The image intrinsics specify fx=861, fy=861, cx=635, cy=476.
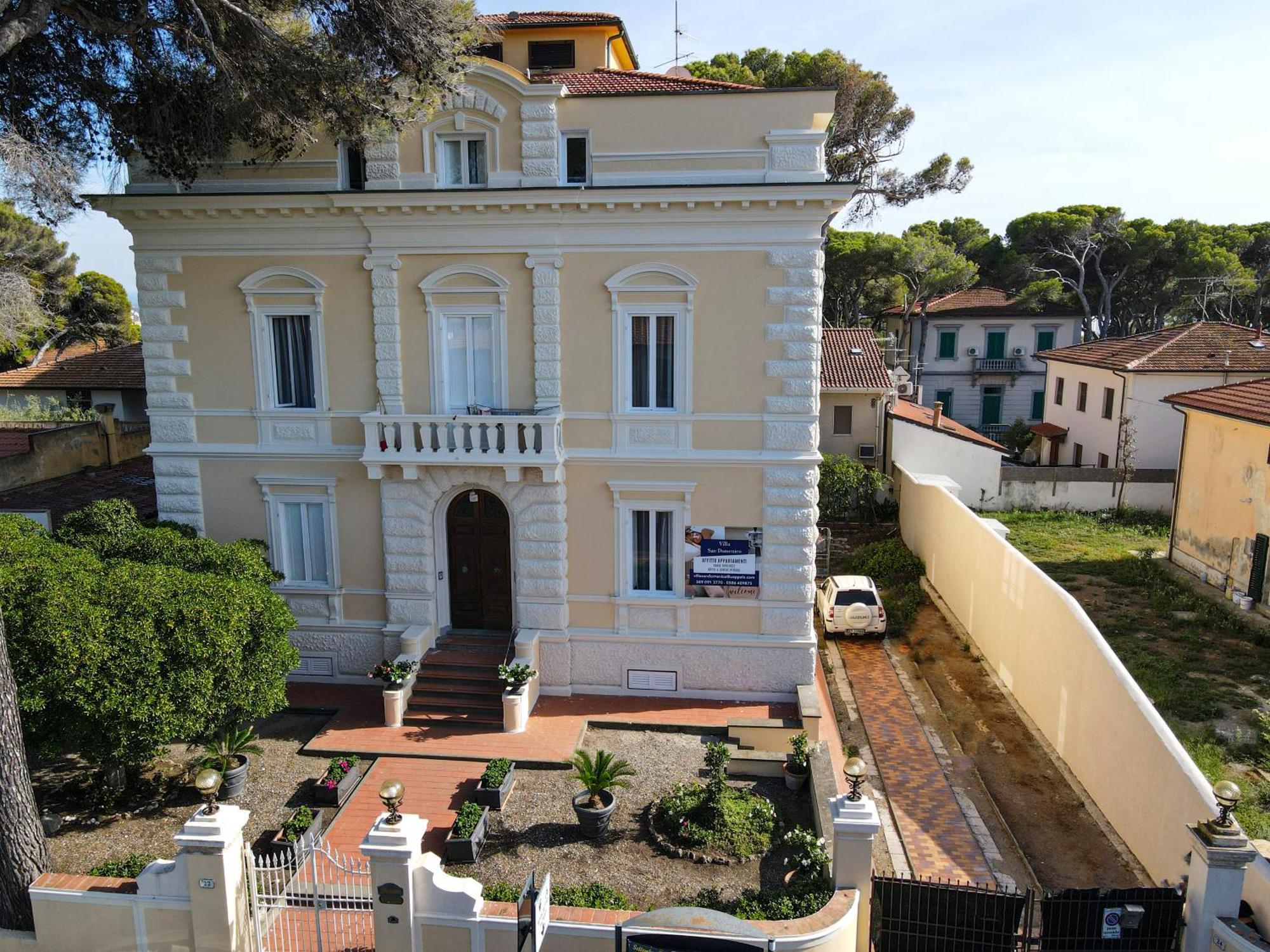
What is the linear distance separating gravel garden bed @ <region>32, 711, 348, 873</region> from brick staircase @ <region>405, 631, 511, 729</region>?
216cm

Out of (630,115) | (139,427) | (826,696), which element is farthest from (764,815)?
(139,427)

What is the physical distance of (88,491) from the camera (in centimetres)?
2219

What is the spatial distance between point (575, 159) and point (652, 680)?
1024 cm

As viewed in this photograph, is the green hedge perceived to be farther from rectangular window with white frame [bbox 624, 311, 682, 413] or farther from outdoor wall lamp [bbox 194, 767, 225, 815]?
rectangular window with white frame [bbox 624, 311, 682, 413]

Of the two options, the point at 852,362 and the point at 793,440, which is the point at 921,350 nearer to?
the point at 852,362

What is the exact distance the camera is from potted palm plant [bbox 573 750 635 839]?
12.4 meters

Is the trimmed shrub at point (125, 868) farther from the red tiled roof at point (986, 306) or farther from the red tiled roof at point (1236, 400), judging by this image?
the red tiled roof at point (986, 306)

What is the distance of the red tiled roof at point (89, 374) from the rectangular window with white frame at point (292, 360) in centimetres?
1716

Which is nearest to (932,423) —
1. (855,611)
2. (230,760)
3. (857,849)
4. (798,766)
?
(855,611)

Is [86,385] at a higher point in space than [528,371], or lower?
lower

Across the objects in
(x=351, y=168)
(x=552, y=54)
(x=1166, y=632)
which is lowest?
(x=1166, y=632)

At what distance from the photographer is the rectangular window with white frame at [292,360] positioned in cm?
1719

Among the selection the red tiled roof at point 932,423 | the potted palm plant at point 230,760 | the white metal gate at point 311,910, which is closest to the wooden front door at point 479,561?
the potted palm plant at point 230,760

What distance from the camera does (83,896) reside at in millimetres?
9789
